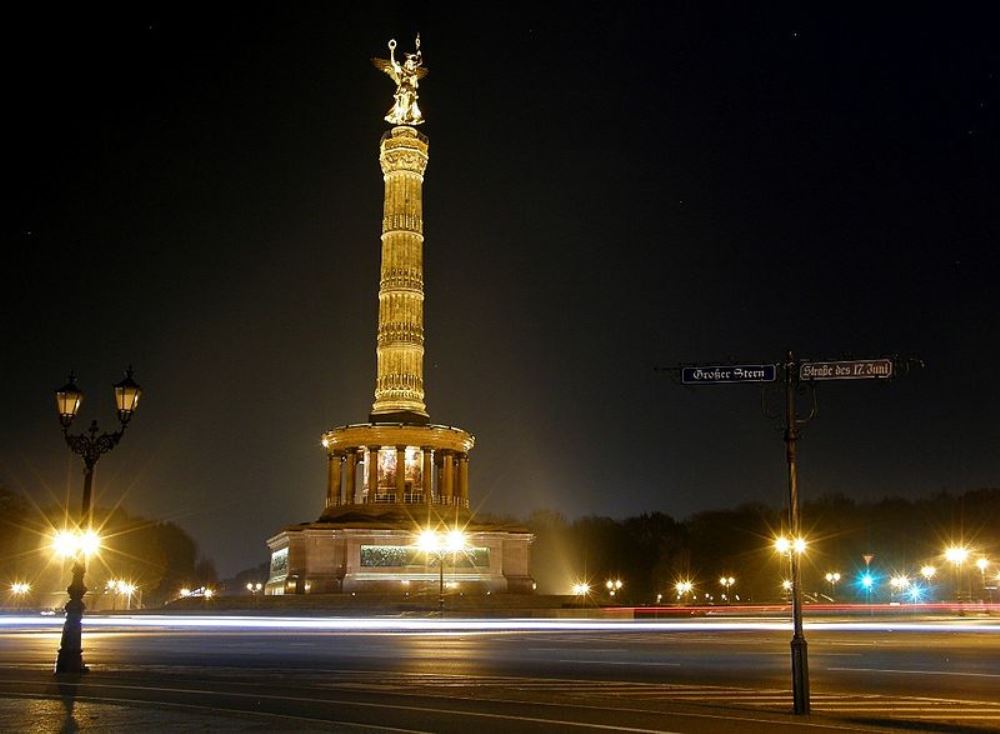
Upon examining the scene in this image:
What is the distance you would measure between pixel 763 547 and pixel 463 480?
136 ft

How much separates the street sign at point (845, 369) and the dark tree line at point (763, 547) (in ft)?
231

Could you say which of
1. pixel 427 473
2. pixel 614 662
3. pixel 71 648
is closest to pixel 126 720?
pixel 71 648

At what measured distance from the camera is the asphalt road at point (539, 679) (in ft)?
36.0

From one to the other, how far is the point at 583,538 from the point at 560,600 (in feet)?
156

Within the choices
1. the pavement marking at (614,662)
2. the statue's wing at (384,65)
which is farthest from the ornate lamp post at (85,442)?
the statue's wing at (384,65)

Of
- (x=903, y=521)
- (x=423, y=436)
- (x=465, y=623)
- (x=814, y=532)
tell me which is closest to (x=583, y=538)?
(x=814, y=532)

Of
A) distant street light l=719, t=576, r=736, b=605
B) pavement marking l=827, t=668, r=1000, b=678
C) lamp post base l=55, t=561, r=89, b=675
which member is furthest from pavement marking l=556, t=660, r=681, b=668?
distant street light l=719, t=576, r=736, b=605

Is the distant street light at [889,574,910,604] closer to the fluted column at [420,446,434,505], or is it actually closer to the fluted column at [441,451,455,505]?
the fluted column at [441,451,455,505]

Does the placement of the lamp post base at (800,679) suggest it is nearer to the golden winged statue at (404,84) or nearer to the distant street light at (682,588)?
the golden winged statue at (404,84)

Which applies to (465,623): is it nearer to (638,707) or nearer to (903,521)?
(638,707)

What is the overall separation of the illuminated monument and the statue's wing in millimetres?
64

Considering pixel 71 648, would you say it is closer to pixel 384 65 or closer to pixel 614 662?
pixel 614 662

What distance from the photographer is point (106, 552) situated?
9944cm

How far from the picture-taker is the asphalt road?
11.0 m
